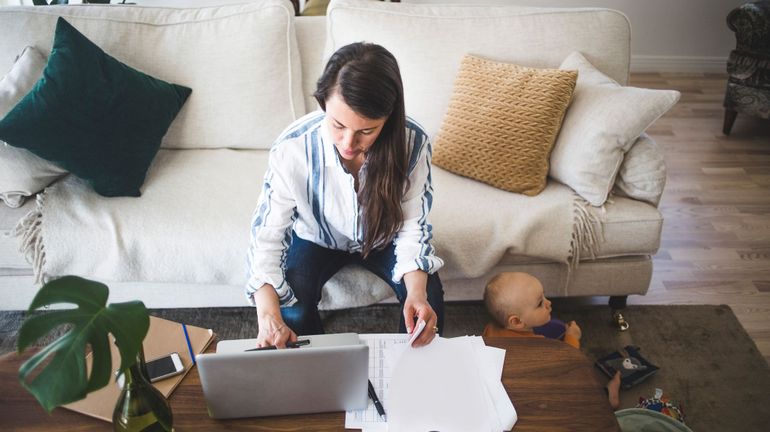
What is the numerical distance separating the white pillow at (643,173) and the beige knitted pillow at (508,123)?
221mm

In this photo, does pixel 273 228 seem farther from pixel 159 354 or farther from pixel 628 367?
pixel 628 367

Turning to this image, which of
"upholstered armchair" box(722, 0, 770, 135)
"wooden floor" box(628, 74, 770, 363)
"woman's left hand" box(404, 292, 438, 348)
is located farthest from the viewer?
"upholstered armchair" box(722, 0, 770, 135)

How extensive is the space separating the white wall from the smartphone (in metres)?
2.91

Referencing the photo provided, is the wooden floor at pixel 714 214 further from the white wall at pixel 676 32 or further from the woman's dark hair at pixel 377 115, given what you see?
the woman's dark hair at pixel 377 115

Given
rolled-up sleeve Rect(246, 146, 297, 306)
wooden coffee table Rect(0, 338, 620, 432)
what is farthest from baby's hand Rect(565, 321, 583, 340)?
rolled-up sleeve Rect(246, 146, 297, 306)

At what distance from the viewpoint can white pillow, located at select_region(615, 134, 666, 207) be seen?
67.4 inches

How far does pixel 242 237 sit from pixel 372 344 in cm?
60

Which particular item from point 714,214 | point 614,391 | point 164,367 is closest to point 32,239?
point 164,367

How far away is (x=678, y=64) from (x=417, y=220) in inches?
122

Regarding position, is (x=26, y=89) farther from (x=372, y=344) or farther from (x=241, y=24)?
(x=372, y=344)

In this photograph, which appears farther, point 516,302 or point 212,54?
point 212,54

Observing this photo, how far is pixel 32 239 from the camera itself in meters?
1.62

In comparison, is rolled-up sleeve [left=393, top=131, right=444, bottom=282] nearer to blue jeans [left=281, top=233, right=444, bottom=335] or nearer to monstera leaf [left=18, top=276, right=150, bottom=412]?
blue jeans [left=281, top=233, right=444, bottom=335]

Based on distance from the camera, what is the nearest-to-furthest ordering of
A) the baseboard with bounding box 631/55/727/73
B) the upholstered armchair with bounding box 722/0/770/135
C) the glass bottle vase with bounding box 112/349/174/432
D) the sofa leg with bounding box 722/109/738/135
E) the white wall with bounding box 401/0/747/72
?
the glass bottle vase with bounding box 112/349/174/432 → the upholstered armchair with bounding box 722/0/770/135 → the sofa leg with bounding box 722/109/738/135 → the white wall with bounding box 401/0/747/72 → the baseboard with bounding box 631/55/727/73
